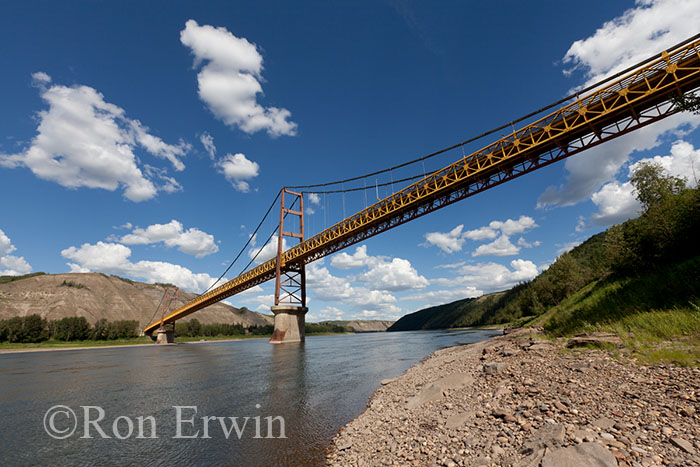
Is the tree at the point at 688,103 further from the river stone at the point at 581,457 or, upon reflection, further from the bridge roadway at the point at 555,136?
the river stone at the point at 581,457

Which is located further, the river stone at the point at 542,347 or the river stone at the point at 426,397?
the river stone at the point at 542,347

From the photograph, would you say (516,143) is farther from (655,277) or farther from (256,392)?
(256,392)

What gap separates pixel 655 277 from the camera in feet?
39.8

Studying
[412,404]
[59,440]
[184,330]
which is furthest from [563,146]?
[184,330]

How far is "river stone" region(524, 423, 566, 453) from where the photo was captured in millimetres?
4270

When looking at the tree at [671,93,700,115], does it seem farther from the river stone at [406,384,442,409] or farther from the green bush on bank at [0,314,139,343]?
the green bush on bank at [0,314,139,343]

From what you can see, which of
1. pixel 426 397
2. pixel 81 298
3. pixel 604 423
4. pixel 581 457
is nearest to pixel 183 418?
pixel 426 397

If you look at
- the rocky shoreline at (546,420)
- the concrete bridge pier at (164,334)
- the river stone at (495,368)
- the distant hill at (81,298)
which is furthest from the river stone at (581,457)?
the distant hill at (81,298)

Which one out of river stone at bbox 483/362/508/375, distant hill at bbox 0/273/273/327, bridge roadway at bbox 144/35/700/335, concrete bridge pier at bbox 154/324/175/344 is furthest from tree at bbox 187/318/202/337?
river stone at bbox 483/362/508/375

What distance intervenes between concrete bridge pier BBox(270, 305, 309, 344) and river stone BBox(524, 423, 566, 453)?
142 feet

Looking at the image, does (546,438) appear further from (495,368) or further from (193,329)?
(193,329)

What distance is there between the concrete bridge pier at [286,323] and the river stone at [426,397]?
39155 millimetres

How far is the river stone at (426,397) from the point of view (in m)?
8.09

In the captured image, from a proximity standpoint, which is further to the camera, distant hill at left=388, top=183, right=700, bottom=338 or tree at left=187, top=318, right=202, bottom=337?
tree at left=187, top=318, right=202, bottom=337
